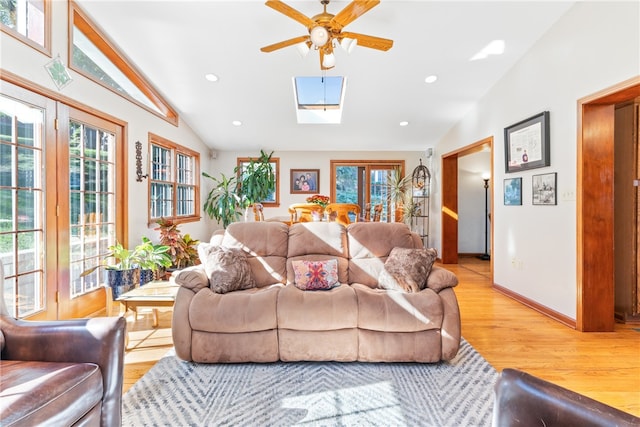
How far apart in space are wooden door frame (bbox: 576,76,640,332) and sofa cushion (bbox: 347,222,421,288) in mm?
1693

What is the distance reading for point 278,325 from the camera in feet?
7.34

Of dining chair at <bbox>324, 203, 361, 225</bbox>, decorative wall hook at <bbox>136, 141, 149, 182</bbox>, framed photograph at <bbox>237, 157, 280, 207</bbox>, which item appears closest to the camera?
decorative wall hook at <bbox>136, 141, 149, 182</bbox>

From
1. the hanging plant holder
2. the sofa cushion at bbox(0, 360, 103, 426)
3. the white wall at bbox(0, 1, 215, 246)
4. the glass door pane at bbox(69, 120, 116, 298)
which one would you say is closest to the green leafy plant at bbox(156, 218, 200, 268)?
the white wall at bbox(0, 1, 215, 246)

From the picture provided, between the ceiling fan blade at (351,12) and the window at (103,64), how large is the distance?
8.43ft

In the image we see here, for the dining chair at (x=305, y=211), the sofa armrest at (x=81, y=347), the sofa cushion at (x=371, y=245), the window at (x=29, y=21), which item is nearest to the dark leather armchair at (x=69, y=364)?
the sofa armrest at (x=81, y=347)

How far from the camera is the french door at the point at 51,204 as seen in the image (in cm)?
245

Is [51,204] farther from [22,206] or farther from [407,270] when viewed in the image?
[407,270]

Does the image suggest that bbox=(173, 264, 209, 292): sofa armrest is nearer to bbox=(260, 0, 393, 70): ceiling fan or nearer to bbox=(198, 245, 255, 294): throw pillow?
bbox=(198, 245, 255, 294): throw pillow

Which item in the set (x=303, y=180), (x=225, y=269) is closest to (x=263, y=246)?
(x=225, y=269)

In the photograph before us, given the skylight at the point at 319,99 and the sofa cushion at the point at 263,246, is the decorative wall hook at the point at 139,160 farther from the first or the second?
the skylight at the point at 319,99

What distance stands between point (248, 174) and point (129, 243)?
126 inches

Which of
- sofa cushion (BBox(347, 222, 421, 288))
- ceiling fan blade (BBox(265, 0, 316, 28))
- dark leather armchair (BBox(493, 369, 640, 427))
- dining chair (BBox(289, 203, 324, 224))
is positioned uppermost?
ceiling fan blade (BBox(265, 0, 316, 28))

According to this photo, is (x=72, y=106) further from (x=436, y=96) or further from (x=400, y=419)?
(x=436, y=96)

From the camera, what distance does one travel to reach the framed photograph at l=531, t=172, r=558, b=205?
3.31m
